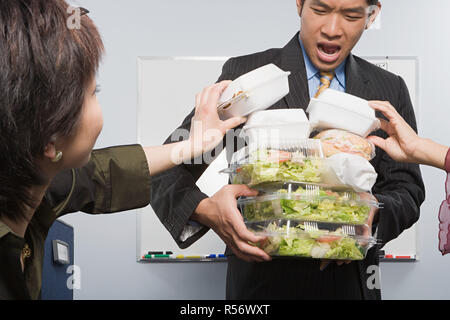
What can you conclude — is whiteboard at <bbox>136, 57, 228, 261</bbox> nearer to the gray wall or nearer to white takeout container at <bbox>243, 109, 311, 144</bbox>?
the gray wall

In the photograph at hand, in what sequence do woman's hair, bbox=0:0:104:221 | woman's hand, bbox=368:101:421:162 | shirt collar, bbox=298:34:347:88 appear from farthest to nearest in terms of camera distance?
shirt collar, bbox=298:34:347:88 → woman's hand, bbox=368:101:421:162 → woman's hair, bbox=0:0:104:221

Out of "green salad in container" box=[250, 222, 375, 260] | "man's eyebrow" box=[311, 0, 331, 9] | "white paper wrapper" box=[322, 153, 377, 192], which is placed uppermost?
"man's eyebrow" box=[311, 0, 331, 9]

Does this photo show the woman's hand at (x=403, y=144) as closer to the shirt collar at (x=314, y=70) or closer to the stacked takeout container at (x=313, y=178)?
the stacked takeout container at (x=313, y=178)

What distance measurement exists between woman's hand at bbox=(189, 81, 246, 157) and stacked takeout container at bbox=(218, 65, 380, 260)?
59 millimetres

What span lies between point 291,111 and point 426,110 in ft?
7.74

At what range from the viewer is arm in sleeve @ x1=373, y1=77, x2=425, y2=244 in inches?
52.8

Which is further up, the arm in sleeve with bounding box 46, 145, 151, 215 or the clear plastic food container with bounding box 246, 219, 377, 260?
the arm in sleeve with bounding box 46, 145, 151, 215

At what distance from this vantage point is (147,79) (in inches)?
130

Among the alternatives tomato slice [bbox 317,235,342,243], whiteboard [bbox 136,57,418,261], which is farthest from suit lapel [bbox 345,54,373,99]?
whiteboard [bbox 136,57,418,261]

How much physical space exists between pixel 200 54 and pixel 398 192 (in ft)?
6.98

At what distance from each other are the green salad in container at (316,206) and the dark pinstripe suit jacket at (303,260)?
0.17m

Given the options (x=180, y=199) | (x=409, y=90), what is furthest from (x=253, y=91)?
(x=409, y=90)

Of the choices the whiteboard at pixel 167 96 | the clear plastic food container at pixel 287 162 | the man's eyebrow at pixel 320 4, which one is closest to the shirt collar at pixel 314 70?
the man's eyebrow at pixel 320 4

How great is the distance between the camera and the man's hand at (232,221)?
3.94 ft
